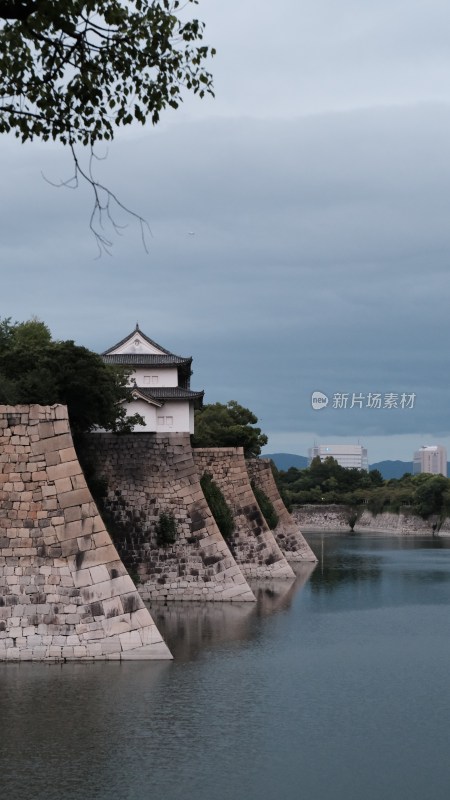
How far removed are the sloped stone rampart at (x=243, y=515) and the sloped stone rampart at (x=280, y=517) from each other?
977 cm

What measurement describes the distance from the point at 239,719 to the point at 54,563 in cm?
484

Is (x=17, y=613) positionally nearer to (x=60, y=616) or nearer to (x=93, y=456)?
(x=60, y=616)

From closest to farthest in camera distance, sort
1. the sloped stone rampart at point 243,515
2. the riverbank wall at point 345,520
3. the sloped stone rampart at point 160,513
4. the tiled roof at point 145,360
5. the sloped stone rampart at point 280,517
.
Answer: the sloped stone rampart at point 160,513, the sloped stone rampart at point 243,515, the sloped stone rampart at point 280,517, the tiled roof at point 145,360, the riverbank wall at point 345,520

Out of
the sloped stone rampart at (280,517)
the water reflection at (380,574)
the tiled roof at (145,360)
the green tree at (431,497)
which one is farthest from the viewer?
the green tree at (431,497)

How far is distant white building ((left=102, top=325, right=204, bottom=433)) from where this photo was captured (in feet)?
215

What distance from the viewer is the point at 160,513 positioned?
106ft

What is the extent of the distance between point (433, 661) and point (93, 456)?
40.6ft

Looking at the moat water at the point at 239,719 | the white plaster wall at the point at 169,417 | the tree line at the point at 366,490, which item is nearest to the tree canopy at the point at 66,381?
the moat water at the point at 239,719

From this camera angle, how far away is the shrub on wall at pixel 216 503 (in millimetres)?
39219

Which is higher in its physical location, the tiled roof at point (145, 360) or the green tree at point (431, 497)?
the tiled roof at point (145, 360)

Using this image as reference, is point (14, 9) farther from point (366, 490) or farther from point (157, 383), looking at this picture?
point (366, 490)

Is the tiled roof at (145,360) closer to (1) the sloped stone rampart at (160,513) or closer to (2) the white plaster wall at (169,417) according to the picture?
(2) the white plaster wall at (169,417)

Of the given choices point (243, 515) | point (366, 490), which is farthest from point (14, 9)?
point (366, 490)

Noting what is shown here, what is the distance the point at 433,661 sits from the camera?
25141 millimetres
